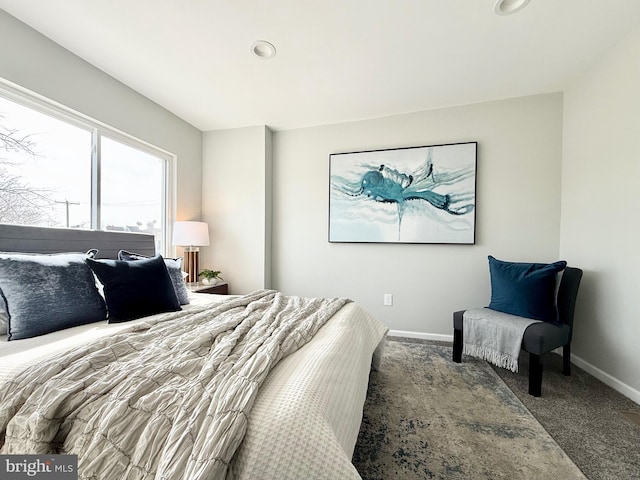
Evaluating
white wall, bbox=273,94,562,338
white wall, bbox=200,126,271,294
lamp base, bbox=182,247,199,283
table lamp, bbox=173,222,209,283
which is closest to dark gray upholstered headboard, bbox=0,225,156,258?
table lamp, bbox=173,222,209,283

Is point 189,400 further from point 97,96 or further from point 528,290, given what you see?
point 97,96

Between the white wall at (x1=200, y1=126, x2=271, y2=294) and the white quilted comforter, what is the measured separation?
217cm

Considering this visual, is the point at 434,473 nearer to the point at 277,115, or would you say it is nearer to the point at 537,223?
the point at 537,223

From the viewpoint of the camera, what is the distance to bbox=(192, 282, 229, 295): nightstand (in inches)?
111

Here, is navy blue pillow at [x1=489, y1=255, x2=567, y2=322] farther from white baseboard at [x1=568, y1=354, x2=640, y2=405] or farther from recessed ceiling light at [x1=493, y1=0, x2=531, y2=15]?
recessed ceiling light at [x1=493, y1=0, x2=531, y2=15]

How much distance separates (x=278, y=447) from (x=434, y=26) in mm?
→ 2420

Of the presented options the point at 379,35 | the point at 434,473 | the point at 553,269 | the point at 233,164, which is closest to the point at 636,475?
the point at 434,473

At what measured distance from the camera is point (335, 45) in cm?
199

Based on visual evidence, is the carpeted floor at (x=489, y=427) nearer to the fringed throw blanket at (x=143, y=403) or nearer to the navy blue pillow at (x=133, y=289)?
the fringed throw blanket at (x=143, y=403)

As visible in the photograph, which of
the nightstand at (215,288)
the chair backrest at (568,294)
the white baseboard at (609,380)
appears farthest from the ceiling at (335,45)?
the white baseboard at (609,380)

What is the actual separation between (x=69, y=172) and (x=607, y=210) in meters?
4.19

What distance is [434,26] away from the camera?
1.81 m

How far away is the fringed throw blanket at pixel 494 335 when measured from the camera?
6.38ft

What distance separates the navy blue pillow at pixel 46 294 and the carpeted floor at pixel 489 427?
1.67m
